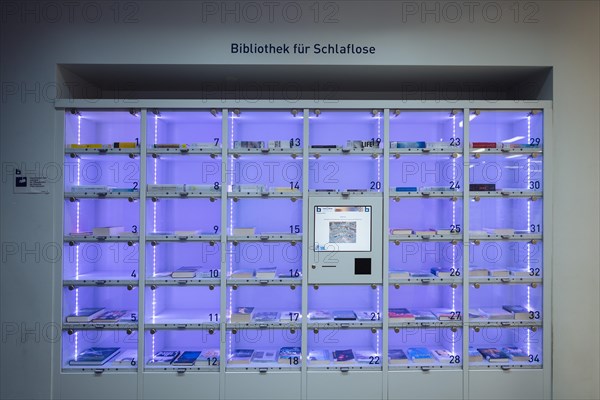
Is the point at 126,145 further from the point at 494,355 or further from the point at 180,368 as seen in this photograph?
the point at 494,355

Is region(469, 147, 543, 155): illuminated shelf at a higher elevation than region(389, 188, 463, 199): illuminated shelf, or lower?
higher

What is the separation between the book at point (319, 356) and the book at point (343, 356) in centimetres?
6

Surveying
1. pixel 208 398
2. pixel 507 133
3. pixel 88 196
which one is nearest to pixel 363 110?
pixel 507 133

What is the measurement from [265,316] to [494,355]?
2.24 m

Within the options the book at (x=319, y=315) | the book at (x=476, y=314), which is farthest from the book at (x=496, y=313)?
the book at (x=319, y=315)

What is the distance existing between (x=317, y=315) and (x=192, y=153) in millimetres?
1982

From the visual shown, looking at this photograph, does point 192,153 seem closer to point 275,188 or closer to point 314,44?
point 275,188

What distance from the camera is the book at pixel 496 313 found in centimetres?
370

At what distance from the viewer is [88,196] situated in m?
3.63

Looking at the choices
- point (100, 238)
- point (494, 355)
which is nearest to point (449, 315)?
point (494, 355)

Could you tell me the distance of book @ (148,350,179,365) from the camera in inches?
143

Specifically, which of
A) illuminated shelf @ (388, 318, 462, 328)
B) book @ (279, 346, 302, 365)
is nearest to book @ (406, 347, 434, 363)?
illuminated shelf @ (388, 318, 462, 328)

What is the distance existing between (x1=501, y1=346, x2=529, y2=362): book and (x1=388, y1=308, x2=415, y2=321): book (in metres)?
1.00

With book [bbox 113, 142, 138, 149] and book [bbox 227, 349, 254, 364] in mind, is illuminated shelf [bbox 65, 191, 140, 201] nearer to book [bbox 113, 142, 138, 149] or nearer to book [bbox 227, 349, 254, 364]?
book [bbox 113, 142, 138, 149]
